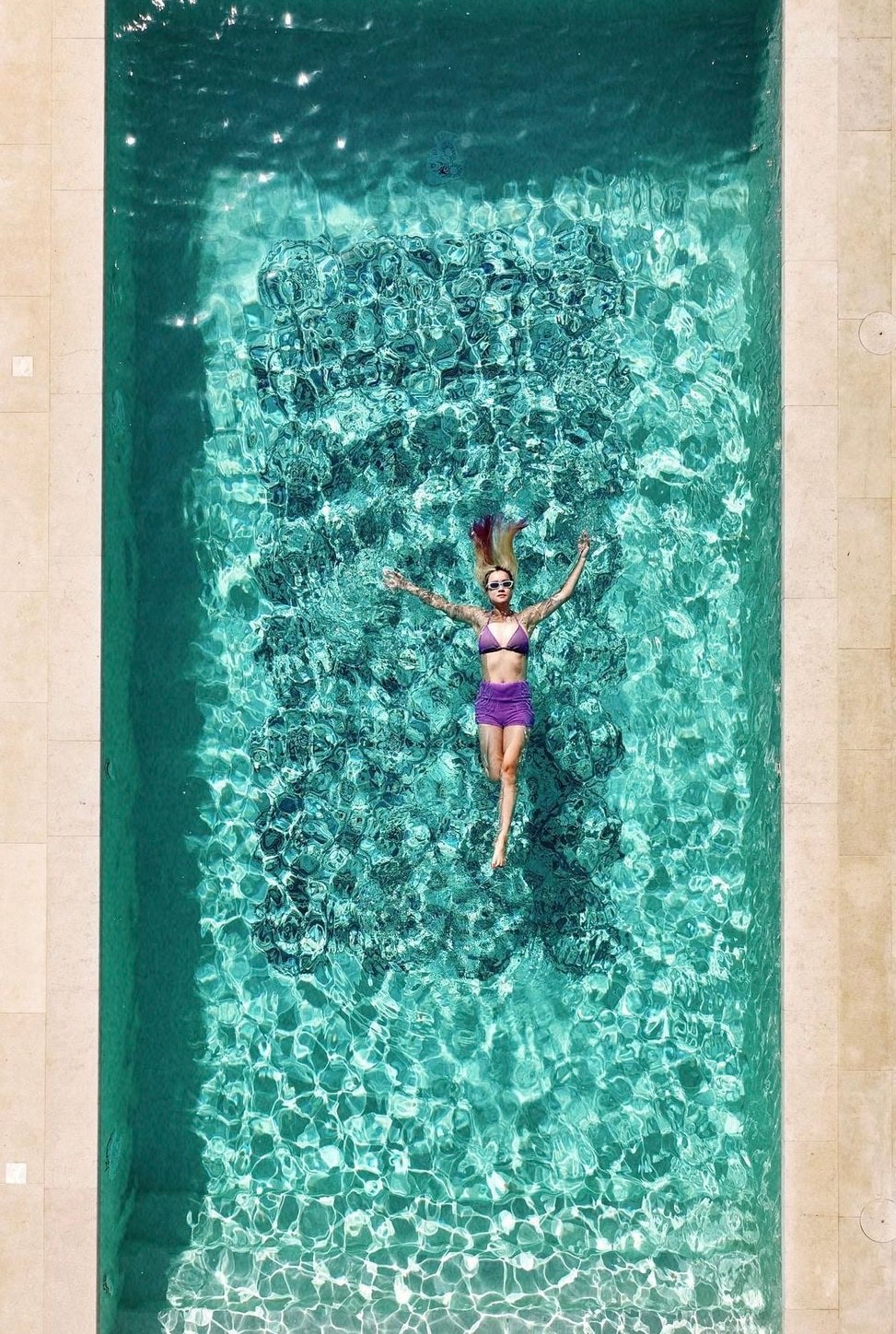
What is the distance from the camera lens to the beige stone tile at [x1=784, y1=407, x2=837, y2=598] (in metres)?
6.16

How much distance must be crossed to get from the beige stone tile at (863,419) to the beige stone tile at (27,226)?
4.32 m

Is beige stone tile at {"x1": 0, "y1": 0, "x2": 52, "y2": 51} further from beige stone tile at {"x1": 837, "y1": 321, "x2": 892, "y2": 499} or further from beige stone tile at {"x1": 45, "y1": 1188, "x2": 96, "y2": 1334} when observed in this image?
beige stone tile at {"x1": 45, "y1": 1188, "x2": 96, "y2": 1334}

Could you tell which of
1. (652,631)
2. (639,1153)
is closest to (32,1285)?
(639,1153)

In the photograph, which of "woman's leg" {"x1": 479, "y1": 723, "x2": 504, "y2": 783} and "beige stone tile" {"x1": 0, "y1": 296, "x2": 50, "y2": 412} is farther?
"woman's leg" {"x1": 479, "y1": 723, "x2": 504, "y2": 783}

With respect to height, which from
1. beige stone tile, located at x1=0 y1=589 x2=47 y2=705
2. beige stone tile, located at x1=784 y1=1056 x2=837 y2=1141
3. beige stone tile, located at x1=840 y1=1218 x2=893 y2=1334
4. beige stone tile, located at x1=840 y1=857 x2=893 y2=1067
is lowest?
beige stone tile, located at x1=840 y1=1218 x2=893 y2=1334

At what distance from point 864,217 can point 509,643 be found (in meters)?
2.98

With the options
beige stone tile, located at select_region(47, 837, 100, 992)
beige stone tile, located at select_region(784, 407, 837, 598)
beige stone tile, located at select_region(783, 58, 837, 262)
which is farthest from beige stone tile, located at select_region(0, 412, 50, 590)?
beige stone tile, located at select_region(783, 58, 837, 262)

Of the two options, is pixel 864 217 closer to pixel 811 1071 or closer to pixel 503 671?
pixel 503 671

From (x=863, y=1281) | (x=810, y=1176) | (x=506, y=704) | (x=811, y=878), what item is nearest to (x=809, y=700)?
(x=811, y=878)

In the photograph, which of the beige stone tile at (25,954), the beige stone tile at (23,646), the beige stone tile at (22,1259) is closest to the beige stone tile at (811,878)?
the beige stone tile at (25,954)

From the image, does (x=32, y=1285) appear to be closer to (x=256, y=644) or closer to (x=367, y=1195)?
(x=367, y=1195)

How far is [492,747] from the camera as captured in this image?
6336 mm

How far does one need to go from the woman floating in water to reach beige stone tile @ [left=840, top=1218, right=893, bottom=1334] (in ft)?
9.03

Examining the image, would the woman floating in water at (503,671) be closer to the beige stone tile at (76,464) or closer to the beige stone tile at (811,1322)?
the beige stone tile at (76,464)
